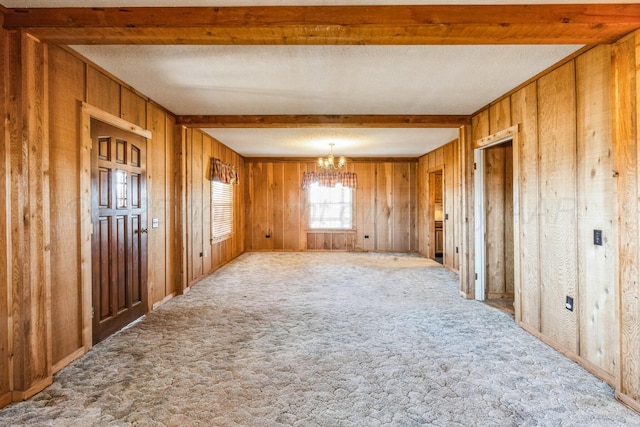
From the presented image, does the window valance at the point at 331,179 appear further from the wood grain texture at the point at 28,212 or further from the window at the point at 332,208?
the wood grain texture at the point at 28,212

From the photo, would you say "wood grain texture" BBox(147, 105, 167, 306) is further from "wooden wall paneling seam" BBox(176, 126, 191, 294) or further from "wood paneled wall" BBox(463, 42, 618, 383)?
"wood paneled wall" BBox(463, 42, 618, 383)

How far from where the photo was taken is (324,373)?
8.05 ft

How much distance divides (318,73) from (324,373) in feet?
8.51

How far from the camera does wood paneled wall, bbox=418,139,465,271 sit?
6.24 m

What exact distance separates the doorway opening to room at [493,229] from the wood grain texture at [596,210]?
5.82 feet

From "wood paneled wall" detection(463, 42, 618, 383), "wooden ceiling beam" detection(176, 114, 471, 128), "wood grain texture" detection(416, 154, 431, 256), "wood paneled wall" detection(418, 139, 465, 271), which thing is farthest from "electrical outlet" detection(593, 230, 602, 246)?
"wood grain texture" detection(416, 154, 431, 256)

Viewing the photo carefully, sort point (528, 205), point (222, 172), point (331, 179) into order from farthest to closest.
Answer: point (331, 179)
point (222, 172)
point (528, 205)

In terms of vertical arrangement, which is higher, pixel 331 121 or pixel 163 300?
pixel 331 121

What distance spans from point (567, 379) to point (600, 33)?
236cm

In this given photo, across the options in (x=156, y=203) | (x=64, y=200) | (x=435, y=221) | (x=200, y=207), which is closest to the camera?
(x=64, y=200)

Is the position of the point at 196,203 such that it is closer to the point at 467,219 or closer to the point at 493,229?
the point at 467,219

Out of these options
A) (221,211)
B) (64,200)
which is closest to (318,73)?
(64,200)

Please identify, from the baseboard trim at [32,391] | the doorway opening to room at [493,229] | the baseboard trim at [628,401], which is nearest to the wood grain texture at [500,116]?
the doorway opening to room at [493,229]

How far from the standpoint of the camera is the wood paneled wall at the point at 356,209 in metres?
8.79
